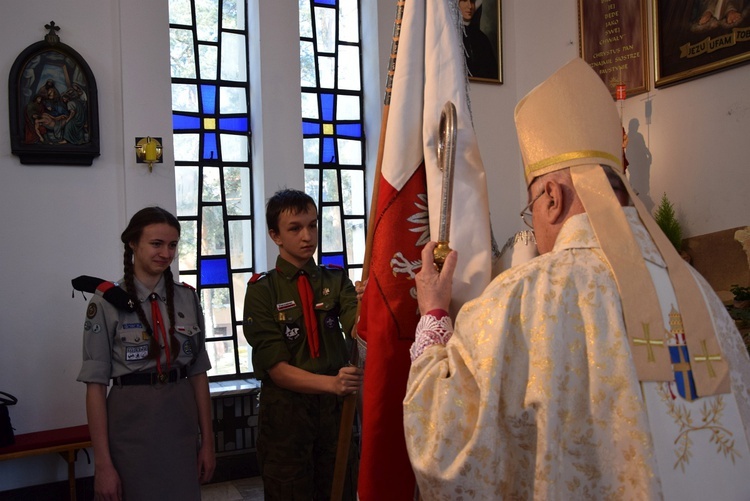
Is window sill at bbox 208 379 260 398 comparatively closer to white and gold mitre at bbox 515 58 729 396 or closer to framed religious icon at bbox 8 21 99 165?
framed religious icon at bbox 8 21 99 165

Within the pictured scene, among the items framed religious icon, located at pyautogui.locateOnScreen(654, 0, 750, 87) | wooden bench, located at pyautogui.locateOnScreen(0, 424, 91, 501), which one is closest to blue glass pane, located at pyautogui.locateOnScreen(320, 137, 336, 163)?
framed religious icon, located at pyautogui.locateOnScreen(654, 0, 750, 87)

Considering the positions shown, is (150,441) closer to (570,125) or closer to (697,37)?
(570,125)

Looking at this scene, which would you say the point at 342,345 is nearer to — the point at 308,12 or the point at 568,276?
the point at 568,276

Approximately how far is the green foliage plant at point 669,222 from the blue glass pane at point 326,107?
2328 millimetres

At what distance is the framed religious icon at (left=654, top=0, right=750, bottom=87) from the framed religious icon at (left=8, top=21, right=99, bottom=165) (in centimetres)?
339

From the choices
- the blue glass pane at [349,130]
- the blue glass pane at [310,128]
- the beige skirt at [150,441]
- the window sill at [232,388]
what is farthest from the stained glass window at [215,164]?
the beige skirt at [150,441]

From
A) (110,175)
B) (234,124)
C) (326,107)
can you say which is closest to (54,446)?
(110,175)

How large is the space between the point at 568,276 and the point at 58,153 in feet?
11.4

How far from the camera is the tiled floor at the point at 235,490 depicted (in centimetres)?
424

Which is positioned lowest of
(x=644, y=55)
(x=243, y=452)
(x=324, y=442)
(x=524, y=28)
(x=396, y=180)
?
(x=243, y=452)

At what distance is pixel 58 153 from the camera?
13.5 feet

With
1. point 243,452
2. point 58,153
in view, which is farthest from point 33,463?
point 58,153

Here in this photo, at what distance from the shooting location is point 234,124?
5004 mm

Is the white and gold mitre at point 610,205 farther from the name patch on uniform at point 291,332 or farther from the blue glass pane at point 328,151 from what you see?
the blue glass pane at point 328,151
